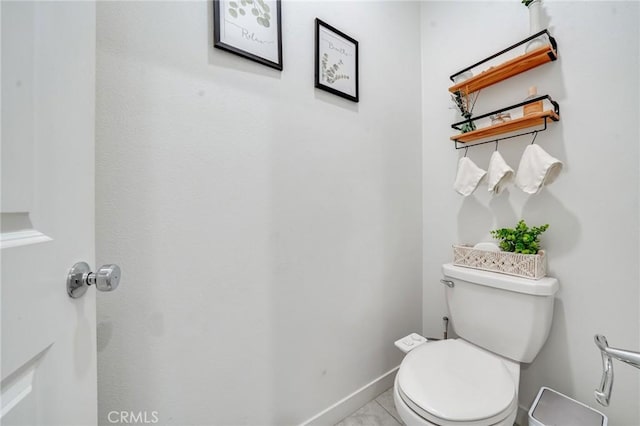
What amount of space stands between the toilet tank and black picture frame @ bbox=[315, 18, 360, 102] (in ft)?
3.29

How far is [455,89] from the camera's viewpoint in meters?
1.27

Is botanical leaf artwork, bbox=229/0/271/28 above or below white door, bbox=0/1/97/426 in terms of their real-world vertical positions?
above

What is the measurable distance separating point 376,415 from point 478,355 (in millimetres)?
600

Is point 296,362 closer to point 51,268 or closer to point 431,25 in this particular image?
point 51,268

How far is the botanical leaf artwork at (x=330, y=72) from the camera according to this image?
1.09m

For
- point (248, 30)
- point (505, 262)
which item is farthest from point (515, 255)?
point (248, 30)

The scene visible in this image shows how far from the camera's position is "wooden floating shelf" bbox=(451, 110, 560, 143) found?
3.28 feet

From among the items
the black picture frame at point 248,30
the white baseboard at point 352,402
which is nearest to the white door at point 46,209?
the black picture frame at point 248,30

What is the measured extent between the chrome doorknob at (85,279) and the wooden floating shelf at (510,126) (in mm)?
1431

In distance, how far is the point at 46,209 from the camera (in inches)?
14.3

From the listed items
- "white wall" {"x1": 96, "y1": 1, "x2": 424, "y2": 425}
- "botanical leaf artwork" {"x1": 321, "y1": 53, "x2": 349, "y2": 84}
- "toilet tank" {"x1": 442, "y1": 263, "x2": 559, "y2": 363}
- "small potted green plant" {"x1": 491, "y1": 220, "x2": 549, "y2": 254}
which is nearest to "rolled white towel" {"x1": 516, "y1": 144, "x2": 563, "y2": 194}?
"small potted green plant" {"x1": 491, "y1": 220, "x2": 549, "y2": 254}

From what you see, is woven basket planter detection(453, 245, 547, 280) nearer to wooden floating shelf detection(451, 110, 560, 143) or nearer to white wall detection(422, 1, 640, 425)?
white wall detection(422, 1, 640, 425)

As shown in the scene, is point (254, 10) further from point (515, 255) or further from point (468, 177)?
point (515, 255)

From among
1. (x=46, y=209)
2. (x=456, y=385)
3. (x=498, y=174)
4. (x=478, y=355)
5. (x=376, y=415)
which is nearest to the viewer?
(x=46, y=209)
